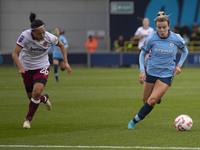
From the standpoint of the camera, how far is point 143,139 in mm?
8469

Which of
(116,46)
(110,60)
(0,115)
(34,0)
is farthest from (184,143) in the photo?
(34,0)

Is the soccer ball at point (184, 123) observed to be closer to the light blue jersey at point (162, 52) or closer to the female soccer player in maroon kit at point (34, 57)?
the light blue jersey at point (162, 52)

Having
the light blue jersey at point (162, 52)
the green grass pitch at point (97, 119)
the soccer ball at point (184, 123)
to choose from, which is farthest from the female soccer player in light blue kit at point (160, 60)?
the green grass pitch at point (97, 119)

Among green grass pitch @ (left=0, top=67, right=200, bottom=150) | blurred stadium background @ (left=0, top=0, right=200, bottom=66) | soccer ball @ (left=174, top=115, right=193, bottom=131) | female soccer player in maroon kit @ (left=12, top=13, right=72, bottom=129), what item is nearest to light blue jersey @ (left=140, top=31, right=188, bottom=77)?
soccer ball @ (left=174, top=115, right=193, bottom=131)

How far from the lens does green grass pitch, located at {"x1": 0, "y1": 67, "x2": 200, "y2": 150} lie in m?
8.44

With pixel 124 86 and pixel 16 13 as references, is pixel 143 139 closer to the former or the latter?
pixel 124 86

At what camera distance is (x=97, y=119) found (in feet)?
36.6

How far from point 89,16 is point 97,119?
3370cm

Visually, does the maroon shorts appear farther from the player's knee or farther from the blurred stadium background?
the blurred stadium background

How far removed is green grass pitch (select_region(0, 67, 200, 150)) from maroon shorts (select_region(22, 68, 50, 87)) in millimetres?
840

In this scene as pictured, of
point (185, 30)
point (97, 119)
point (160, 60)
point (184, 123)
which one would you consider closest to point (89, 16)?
point (185, 30)

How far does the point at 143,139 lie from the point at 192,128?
1.58m

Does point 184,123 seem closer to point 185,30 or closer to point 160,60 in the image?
point 160,60

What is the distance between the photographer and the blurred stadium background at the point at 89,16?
39.9 metres
